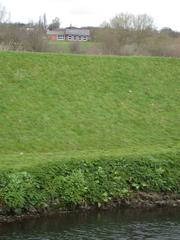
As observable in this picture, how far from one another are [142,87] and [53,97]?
18.3 feet

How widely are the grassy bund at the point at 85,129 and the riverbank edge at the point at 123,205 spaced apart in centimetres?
13

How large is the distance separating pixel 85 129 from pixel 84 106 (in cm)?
251

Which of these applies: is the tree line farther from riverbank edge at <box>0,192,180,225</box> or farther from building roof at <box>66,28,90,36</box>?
building roof at <box>66,28,90,36</box>

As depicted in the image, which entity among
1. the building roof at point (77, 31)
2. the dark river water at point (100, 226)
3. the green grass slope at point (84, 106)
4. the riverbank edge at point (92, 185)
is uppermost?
the building roof at point (77, 31)

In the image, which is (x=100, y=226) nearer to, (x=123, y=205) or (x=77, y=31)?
(x=123, y=205)

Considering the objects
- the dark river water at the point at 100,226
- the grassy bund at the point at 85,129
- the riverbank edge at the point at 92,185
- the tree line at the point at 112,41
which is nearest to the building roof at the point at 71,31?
the tree line at the point at 112,41

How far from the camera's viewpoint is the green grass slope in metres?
21.4

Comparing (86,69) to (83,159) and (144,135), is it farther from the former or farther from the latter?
(83,159)

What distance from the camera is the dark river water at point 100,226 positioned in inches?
586

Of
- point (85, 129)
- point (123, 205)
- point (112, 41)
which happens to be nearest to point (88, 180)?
point (123, 205)

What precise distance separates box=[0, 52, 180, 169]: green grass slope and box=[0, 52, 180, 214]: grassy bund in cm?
5

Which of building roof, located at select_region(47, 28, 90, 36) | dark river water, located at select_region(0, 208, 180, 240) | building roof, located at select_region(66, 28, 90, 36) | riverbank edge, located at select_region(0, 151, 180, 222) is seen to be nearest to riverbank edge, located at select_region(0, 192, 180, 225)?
riverbank edge, located at select_region(0, 151, 180, 222)

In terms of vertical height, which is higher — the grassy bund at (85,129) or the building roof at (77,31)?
the building roof at (77,31)

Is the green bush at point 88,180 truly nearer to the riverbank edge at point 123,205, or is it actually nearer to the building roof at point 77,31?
the riverbank edge at point 123,205
